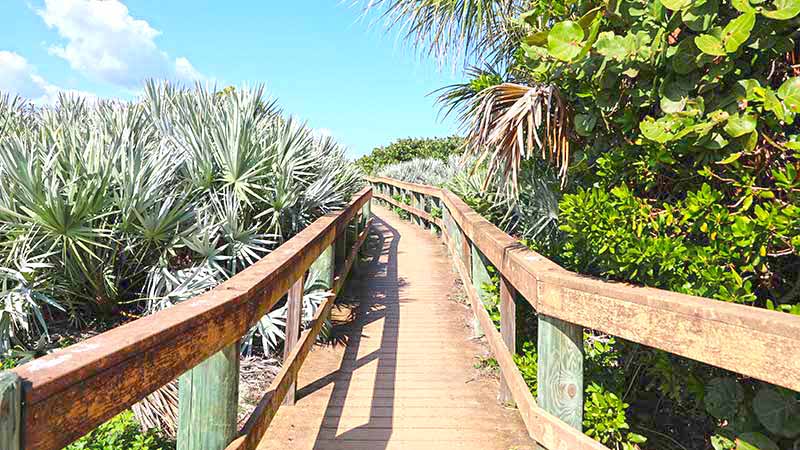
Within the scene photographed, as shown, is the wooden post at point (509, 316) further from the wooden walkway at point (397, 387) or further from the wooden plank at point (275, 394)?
the wooden plank at point (275, 394)

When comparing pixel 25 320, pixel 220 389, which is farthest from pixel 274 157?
pixel 220 389

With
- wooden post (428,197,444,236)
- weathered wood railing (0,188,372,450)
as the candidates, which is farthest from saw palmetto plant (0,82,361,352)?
wooden post (428,197,444,236)

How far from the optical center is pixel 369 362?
14.2 ft

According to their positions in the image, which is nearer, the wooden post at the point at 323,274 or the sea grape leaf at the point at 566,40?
the sea grape leaf at the point at 566,40

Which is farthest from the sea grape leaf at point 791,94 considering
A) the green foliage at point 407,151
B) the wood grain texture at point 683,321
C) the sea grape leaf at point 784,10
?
the green foliage at point 407,151

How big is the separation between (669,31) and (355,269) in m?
6.05

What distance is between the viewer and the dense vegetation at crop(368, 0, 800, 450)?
1664 millimetres

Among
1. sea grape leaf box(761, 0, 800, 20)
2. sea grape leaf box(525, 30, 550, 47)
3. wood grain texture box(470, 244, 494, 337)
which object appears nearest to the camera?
sea grape leaf box(761, 0, 800, 20)

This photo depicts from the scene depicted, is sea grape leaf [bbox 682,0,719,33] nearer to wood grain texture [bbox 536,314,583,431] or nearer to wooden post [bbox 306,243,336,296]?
wood grain texture [bbox 536,314,583,431]

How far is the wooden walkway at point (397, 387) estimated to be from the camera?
3.11m

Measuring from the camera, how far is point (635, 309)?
5.69 ft

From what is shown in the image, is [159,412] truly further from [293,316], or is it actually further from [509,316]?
[509,316]

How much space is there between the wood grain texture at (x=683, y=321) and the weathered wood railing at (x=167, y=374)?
115 centimetres

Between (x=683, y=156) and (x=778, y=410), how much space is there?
2.90 ft
